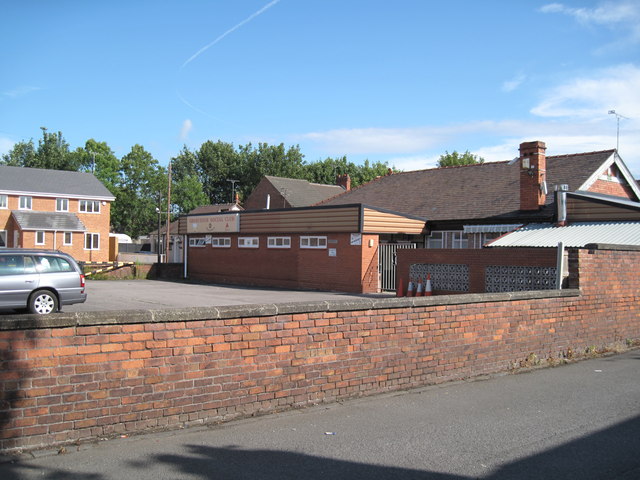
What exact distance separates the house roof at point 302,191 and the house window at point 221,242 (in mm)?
17431

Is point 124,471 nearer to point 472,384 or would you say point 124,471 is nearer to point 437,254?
point 472,384

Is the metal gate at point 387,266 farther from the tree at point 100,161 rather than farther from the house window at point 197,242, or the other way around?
the tree at point 100,161

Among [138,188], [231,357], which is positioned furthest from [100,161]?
[231,357]

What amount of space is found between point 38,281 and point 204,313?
10016 millimetres

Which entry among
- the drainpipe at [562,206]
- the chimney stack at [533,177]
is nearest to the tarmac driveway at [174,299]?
the drainpipe at [562,206]

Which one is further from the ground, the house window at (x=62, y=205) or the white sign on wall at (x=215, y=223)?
the house window at (x=62, y=205)

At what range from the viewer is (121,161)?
78.0 metres

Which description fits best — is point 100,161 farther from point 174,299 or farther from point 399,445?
point 399,445

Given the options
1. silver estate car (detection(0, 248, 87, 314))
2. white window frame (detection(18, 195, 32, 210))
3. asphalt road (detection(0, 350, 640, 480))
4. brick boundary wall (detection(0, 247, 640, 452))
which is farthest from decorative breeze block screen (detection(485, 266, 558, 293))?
white window frame (detection(18, 195, 32, 210))

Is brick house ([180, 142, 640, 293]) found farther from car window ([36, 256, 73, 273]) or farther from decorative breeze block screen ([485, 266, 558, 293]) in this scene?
car window ([36, 256, 73, 273])

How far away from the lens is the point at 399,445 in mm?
5523

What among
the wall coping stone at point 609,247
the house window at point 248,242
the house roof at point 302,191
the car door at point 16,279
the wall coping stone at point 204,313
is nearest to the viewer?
the wall coping stone at point 204,313

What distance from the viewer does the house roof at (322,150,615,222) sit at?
960 inches

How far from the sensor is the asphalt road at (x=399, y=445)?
15.7 ft
